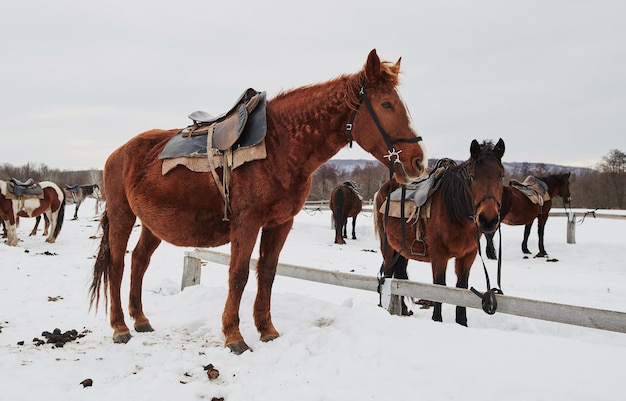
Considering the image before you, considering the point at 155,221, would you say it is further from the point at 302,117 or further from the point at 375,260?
the point at 375,260

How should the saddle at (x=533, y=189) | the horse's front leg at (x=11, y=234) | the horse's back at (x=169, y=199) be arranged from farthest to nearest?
1. the horse's front leg at (x=11, y=234)
2. the saddle at (x=533, y=189)
3. the horse's back at (x=169, y=199)

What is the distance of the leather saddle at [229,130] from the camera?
306 cm

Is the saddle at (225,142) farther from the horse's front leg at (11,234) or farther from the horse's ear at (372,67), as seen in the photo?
the horse's front leg at (11,234)

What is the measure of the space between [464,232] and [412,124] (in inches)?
76.4

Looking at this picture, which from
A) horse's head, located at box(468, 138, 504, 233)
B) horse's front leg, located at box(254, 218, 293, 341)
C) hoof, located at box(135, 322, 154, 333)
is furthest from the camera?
hoof, located at box(135, 322, 154, 333)

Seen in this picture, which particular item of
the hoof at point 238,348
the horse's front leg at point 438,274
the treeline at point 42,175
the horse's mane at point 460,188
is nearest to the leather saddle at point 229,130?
the hoof at point 238,348

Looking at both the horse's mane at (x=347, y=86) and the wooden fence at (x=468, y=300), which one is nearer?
the wooden fence at (x=468, y=300)

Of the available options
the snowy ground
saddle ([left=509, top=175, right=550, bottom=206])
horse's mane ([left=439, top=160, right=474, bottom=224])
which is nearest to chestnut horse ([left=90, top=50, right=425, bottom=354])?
the snowy ground

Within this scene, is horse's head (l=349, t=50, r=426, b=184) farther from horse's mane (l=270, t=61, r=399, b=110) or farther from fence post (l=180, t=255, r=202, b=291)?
fence post (l=180, t=255, r=202, b=291)

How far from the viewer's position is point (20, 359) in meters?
2.97

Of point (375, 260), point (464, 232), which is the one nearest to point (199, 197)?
point (464, 232)

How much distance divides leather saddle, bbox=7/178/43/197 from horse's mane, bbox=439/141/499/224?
12485mm

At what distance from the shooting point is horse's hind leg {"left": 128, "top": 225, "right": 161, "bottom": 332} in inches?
148

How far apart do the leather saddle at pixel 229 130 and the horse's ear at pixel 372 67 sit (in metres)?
0.92
